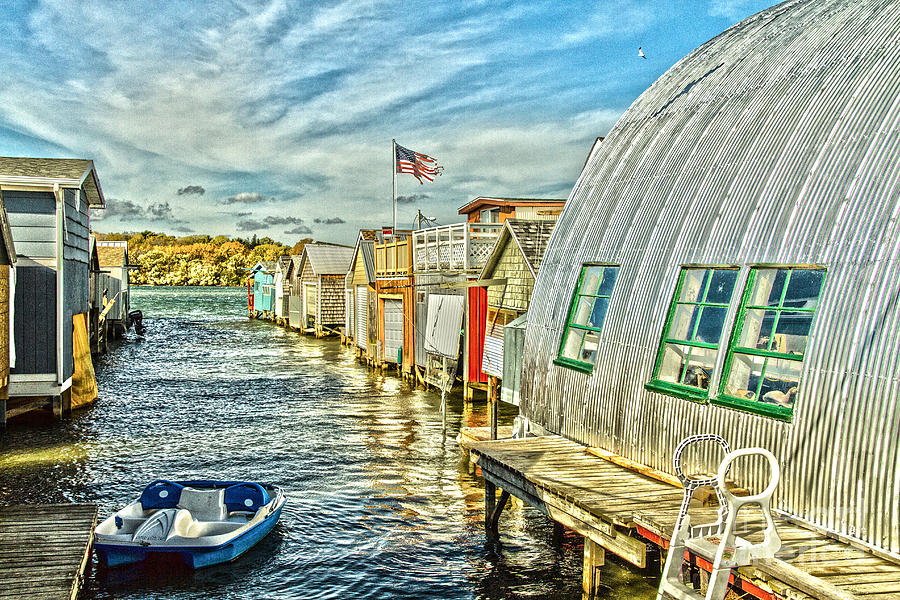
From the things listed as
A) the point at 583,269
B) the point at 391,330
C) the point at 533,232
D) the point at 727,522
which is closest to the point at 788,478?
the point at 727,522

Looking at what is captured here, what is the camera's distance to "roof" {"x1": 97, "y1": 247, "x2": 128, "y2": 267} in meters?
70.8

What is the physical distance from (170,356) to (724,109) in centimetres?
4381

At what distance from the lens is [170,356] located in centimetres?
4894

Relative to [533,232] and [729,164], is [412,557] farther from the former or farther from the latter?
[533,232]

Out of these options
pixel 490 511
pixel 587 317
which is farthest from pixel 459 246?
pixel 490 511

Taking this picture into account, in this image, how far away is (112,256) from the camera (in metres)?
71.8

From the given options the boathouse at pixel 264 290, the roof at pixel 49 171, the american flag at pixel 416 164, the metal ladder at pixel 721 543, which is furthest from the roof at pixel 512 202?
the boathouse at pixel 264 290

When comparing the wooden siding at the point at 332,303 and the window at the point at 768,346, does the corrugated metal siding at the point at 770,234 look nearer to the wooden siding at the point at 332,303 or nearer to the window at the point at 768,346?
the window at the point at 768,346

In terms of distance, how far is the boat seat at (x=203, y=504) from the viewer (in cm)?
1423

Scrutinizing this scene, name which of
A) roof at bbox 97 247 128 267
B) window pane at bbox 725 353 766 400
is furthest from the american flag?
roof at bbox 97 247 128 267

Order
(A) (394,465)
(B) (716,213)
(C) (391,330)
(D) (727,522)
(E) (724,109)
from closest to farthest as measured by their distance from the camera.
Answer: (D) (727,522) → (B) (716,213) → (E) (724,109) → (A) (394,465) → (C) (391,330)

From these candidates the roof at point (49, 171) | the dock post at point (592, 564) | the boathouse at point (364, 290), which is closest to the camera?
the dock post at point (592, 564)

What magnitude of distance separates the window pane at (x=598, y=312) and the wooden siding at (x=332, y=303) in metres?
49.1

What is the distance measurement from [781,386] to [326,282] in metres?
53.4
